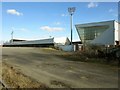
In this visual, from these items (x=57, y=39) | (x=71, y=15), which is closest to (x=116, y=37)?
(x=71, y=15)

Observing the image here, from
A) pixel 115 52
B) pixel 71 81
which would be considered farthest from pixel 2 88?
pixel 115 52

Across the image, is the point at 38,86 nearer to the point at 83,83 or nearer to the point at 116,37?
the point at 83,83

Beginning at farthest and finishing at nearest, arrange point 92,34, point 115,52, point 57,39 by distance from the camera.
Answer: point 57,39, point 92,34, point 115,52

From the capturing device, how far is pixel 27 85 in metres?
12.0

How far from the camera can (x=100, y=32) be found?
211 feet

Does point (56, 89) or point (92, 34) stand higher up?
point (92, 34)

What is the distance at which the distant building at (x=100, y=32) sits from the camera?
60.1 meters

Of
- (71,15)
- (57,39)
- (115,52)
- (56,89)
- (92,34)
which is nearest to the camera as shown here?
(56,89)

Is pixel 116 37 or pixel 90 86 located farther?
pixel 116 37

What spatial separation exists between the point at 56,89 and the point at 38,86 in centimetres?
104

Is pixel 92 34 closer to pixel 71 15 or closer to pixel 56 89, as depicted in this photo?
pixel 71 15

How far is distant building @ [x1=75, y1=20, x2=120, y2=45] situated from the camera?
197 ft

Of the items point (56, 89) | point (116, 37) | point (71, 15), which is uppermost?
point (71, 15)

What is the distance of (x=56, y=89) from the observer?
446 inches
